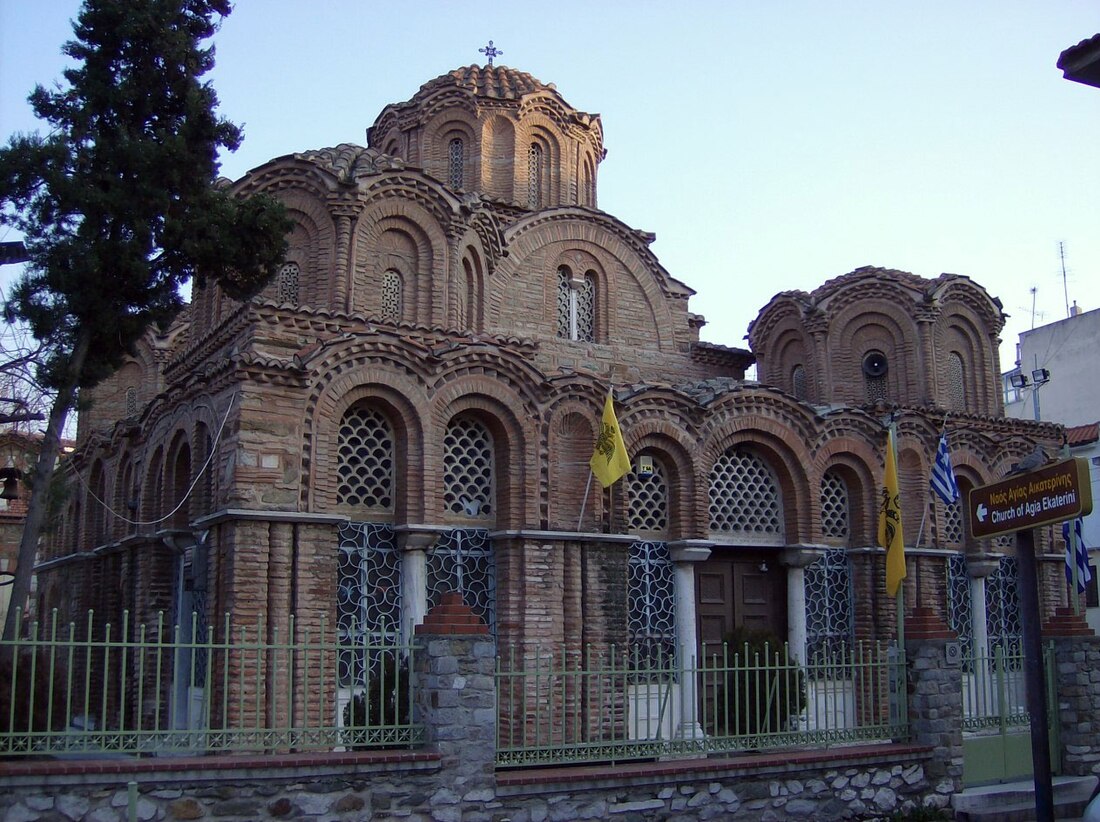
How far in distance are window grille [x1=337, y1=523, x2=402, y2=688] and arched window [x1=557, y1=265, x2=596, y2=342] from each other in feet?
19.2

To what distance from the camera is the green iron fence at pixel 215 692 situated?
25.2ft

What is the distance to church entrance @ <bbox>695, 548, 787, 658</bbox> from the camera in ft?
49.3

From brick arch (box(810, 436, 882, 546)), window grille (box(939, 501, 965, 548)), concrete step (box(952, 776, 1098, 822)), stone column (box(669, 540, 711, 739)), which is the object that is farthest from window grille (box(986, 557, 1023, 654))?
stone column (box(669, 540, 711, 739))

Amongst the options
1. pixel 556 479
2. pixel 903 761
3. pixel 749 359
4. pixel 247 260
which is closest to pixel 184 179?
pixel 247 260

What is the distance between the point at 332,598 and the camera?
12.1 meters

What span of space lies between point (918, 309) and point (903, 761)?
9.24 m

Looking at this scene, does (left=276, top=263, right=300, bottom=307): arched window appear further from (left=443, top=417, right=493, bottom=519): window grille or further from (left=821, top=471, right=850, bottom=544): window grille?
(left=821, top=471, right=850, bottom=544): window grille

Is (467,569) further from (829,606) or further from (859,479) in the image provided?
(859,479)

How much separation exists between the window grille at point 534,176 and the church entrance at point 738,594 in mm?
7555

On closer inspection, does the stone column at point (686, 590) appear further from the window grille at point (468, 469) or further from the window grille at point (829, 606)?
the window grille at point (468, 469)

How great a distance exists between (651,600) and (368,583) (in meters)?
3.79

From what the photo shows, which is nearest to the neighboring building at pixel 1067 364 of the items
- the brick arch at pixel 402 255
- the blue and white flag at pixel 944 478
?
the blue and white flag at pixel 944 478

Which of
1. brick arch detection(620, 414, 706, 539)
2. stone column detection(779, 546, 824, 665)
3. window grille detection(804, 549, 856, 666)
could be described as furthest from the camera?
window grille detection(804, 549, 856, 666)

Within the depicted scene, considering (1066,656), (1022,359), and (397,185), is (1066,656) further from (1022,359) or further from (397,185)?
(1022,359)
